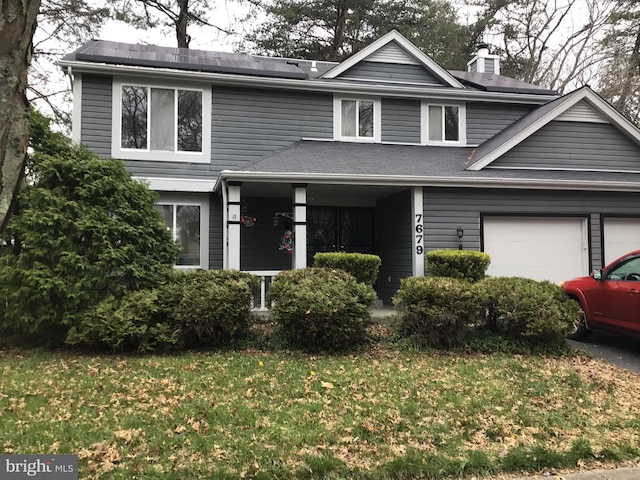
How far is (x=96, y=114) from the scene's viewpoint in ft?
35.2

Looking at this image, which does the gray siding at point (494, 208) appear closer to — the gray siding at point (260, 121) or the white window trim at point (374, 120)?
the white window trim at point (374, 120)

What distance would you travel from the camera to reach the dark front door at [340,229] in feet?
41.4

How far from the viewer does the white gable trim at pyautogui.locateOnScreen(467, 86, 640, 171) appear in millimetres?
10977

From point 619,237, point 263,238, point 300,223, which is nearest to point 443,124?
point 619,237

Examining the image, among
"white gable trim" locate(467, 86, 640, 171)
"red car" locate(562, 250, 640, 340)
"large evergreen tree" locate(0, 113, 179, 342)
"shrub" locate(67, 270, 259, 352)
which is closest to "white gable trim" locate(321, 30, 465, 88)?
"white gable trim" locate(467, 86, 640, 171)

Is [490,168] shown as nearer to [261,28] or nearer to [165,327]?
[165,327]

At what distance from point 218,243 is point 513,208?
7.10 metres

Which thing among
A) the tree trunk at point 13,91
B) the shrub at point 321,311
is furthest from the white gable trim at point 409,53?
the tree trunk at point 13,91

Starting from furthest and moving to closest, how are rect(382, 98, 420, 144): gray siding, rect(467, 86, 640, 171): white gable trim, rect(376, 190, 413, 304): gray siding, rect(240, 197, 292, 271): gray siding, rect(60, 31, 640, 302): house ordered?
rect(382, 98, 420, 144): gray siding < rect(240, 197, 292, 271): gray siding < rect(467, 86, 640, 171): white gable trim < rect(376, 190, 413, 304): gray siding < rect(60, 31, 640, 302): house

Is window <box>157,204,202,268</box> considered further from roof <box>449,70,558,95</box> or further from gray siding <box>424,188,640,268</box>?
roof <box>449,70,558,95</box>

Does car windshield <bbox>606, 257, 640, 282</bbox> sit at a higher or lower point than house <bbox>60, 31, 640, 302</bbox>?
lower

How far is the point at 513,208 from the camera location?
1071 cm

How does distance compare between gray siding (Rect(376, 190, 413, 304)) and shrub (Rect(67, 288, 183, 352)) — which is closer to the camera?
shrub (Rect(67, 288, 183, 352))

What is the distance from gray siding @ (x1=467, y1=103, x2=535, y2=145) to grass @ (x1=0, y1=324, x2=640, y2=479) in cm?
809
